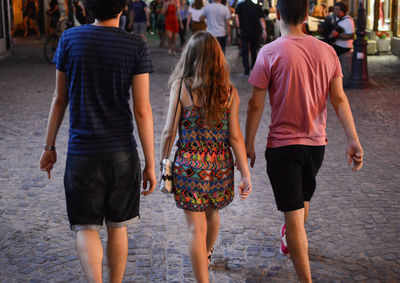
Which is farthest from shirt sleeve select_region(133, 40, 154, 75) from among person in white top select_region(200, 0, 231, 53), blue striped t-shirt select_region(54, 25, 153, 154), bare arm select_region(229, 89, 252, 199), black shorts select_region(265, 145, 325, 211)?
person in white top select_region(200, 0, 231, 53)

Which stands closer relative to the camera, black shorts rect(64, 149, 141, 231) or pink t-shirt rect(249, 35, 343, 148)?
black shorts rect(64, 149, 141, 231)

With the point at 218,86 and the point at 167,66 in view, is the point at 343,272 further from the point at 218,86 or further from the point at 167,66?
the point at 167,66

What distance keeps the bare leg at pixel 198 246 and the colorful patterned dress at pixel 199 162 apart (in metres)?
0.06

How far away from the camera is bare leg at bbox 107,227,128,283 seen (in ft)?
12.2

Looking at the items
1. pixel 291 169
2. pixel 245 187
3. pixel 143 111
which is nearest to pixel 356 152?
pixel 291 169

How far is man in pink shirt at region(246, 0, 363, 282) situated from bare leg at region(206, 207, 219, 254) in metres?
0.42

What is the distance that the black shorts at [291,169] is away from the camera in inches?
157

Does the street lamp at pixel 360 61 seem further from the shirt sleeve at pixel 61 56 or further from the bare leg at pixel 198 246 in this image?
the shirt sleeve at pixel 61 56

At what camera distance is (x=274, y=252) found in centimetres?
488

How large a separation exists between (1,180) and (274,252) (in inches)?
129

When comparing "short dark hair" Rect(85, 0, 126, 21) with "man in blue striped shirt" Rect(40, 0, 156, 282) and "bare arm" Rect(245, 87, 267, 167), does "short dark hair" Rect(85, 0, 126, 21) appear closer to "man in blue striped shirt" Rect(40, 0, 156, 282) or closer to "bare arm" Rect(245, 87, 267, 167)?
"man in blue striped shirt" Rect(40, 0, 156, 282)

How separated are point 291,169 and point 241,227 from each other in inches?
61.6

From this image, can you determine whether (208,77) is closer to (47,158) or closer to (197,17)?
(47,158)

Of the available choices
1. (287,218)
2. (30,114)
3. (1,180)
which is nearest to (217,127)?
(287,218)
